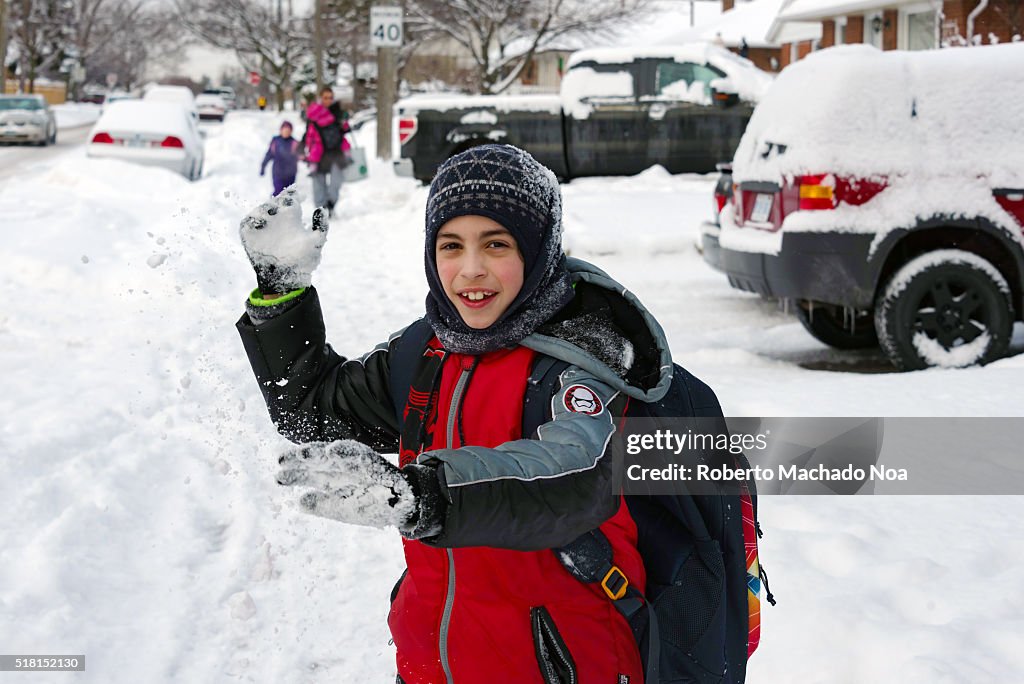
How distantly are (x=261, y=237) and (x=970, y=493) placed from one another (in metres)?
3.00

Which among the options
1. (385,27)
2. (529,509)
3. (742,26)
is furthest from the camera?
(742,26)

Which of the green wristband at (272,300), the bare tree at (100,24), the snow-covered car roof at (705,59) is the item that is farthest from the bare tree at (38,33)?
the green wristband at (272,300)

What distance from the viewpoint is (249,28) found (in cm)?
6012

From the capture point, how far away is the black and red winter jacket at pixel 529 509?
1.64 meters

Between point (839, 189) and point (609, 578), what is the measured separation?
4894 mm

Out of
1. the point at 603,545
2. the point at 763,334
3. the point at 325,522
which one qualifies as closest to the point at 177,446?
the point at 325,522

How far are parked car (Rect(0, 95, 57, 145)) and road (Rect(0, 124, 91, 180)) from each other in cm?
33

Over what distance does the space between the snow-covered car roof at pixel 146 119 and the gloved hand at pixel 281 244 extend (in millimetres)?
16390

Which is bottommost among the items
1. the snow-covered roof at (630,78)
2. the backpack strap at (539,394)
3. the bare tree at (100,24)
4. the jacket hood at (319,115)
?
the backpack strap at (539,394)

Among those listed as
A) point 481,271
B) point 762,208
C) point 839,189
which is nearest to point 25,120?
point 762,208

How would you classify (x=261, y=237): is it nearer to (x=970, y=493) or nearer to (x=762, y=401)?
(x=970, y=493)

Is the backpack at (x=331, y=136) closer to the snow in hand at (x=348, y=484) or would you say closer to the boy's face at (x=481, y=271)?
the boy's face at (x=481, y=271)

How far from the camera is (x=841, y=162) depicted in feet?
20.5

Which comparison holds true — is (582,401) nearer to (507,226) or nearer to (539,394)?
(539,394)
